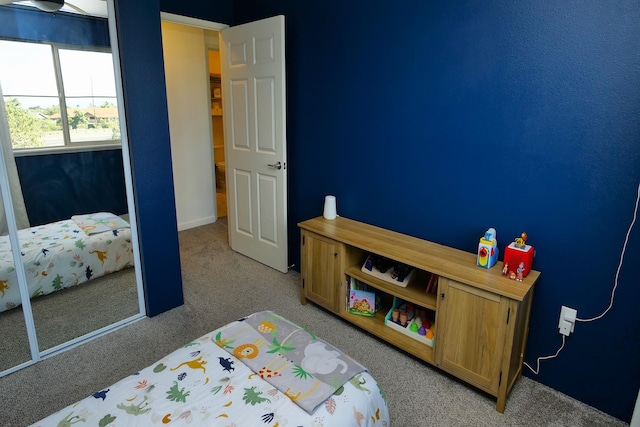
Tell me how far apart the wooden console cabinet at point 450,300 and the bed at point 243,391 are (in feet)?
2.25

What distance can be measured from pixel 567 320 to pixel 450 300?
0.59m

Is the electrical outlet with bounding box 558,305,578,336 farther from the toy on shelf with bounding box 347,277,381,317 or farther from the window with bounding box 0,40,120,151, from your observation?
the window with bounding box 0,40,120,151

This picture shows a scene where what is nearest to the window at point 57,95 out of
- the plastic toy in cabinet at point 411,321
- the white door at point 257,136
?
the white door at point 257,136

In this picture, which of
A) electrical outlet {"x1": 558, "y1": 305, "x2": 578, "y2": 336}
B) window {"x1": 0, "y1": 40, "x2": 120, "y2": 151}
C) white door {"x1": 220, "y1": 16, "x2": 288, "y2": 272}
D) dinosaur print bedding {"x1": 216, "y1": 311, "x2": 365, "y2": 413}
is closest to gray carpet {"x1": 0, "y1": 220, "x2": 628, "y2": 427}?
electrical outlet {"x1": 558, "y1": 305, "x2": 578, "y2": 336}

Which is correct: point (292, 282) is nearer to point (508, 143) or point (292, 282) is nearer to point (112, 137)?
point (112, 137)

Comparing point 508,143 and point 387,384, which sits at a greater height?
point 508,143

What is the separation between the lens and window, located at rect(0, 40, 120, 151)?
2062mm

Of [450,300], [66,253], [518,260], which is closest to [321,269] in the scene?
[450,300]

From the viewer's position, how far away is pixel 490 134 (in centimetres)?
211

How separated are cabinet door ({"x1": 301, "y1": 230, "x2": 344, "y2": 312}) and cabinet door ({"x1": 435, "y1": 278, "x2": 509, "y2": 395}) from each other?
77 centimetres

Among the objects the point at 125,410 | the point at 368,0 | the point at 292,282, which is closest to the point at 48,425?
the point at 125,410

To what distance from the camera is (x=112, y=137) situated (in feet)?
8.01

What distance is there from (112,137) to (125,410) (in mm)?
1718

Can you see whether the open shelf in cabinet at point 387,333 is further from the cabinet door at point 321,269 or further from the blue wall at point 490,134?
the blue wall at point 490,134
